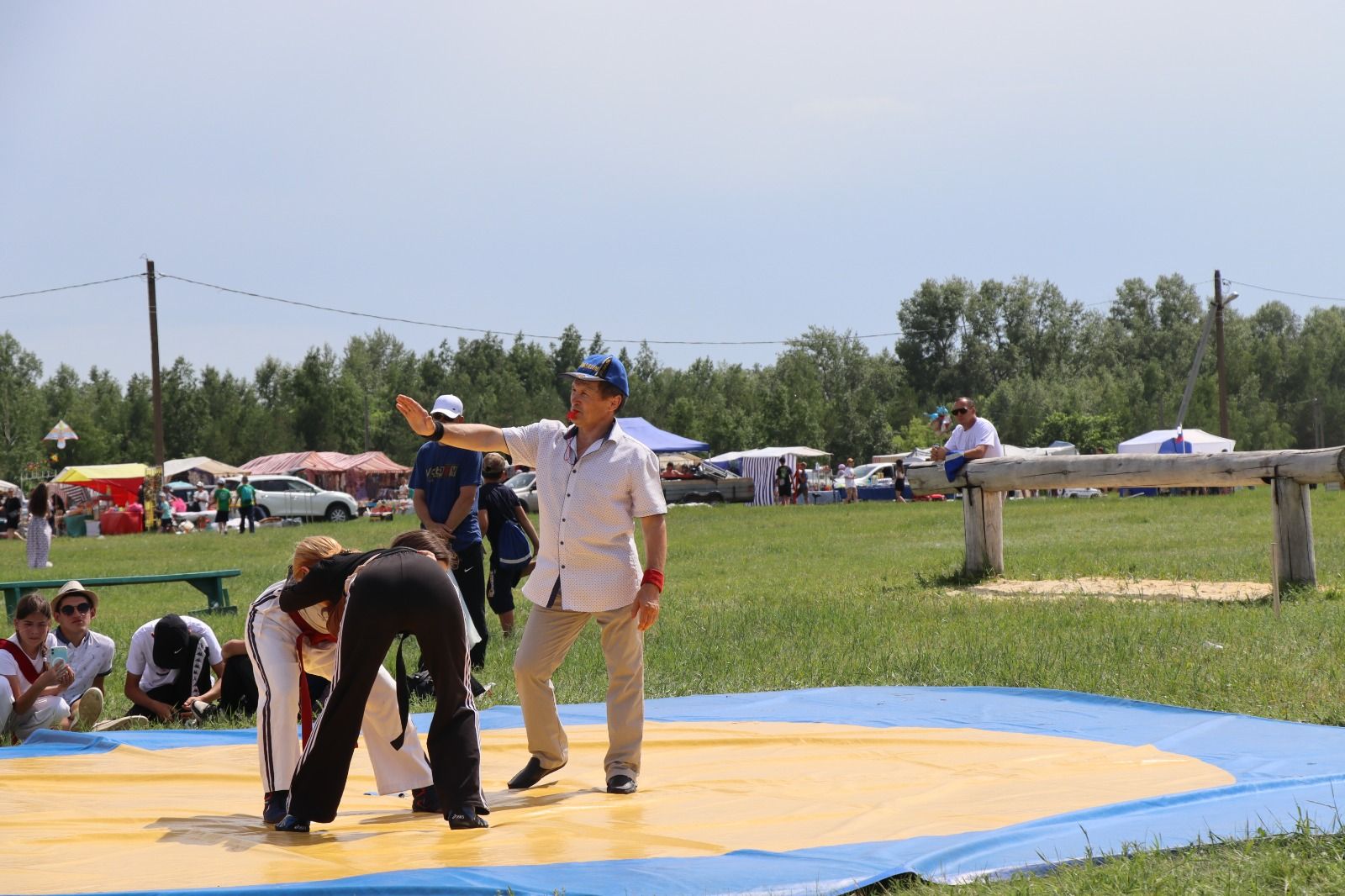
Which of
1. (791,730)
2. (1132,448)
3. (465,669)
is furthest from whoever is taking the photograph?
(1132,448)

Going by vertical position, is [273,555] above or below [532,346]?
below

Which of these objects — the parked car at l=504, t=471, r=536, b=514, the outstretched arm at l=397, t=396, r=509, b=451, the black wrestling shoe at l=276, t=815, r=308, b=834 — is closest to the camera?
the black wrestling shoe at l=276, t=815, r=308, b=834

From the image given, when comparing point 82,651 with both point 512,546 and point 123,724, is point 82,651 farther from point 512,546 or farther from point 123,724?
point 512,546

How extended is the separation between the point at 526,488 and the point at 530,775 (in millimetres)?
37521

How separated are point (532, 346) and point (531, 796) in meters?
92.2

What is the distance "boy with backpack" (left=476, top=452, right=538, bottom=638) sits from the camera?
10531mm

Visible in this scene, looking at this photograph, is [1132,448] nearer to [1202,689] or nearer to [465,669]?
[1202,689]

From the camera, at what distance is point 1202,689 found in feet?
26.1

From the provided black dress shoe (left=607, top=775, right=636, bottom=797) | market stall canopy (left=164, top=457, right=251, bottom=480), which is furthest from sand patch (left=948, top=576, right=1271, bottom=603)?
market stall canopy (left=164, top=457, right=251, bottom=480)

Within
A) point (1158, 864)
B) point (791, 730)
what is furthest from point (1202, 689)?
point (1158, 864)

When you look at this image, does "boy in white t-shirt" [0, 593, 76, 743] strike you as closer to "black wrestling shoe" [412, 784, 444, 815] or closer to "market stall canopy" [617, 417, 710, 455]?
"black wrestling shoe" [412, 784, 444, 815]

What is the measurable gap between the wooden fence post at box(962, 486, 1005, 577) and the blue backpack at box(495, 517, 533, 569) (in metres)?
5.91

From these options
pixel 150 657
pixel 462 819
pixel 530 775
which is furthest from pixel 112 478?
pixel 462 819

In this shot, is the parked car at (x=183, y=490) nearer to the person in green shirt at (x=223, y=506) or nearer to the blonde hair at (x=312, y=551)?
the person in green shirt at (x=223, y=506)
